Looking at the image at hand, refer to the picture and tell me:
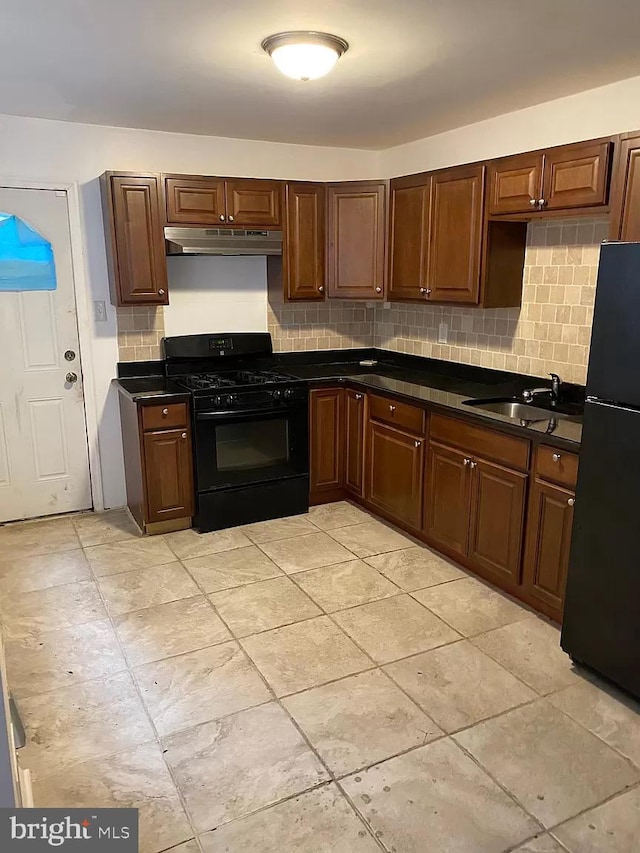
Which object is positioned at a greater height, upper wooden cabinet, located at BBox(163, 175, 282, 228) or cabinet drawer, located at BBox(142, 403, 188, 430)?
upper wooden cabinet, located at BBox(163, 175, 282, 228)

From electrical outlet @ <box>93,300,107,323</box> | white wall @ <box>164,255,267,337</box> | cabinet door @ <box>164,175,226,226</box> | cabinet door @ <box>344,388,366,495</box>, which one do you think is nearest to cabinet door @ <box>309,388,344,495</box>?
cabinet door @ <box>344,388,366,495</box>

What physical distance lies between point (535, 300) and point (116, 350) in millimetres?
2595

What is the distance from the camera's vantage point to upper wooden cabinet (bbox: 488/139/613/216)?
280cm

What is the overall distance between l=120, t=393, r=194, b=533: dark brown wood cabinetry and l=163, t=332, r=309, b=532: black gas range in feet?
0.24

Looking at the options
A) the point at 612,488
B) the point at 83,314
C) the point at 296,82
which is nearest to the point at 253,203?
the point at 296,82

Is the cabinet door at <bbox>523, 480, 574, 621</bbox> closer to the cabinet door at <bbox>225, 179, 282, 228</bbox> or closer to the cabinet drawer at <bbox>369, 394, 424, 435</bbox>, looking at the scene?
the cabinet drawer at <bbox>369, 394, 424, 435</bbox>

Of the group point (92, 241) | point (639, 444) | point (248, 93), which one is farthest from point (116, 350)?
point (639, 444)

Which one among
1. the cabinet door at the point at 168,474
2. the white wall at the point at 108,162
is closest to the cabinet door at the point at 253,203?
the white wall at the point at 108,162

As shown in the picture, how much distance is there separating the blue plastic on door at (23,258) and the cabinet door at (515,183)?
262 cm

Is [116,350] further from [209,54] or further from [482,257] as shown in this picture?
[482,257]

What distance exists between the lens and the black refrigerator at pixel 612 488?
88.4 inches

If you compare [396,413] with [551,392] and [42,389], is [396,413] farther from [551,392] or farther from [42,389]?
[42,389]

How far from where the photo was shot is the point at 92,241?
13.3ft

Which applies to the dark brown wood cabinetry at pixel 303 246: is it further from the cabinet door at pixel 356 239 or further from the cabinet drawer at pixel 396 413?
the cabinet drawer at pixel 396 413
